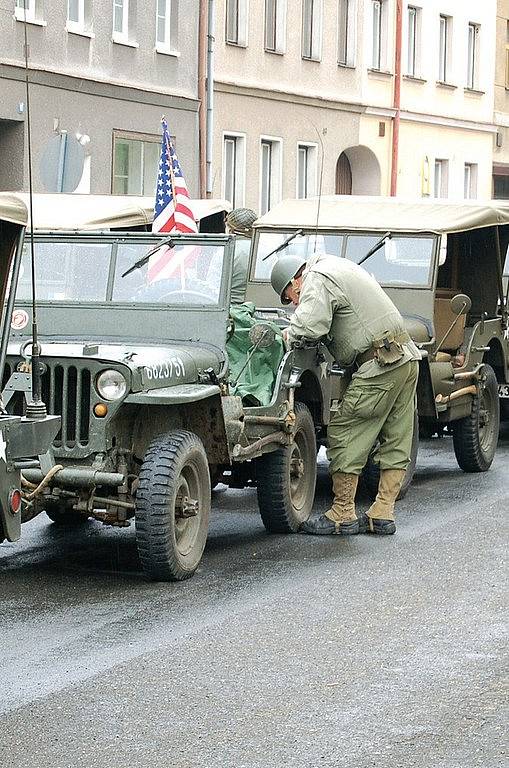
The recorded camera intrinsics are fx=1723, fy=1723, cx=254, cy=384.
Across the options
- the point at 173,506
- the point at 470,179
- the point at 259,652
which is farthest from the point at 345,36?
the point at 259,652

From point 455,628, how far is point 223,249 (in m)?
3.14

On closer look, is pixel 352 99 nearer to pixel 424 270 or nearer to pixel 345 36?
pixel 345 36

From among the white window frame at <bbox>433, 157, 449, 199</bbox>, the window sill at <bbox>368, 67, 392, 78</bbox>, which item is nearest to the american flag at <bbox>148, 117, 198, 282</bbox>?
the window sill at <bbox>368, 67, 392, 78</bbox>

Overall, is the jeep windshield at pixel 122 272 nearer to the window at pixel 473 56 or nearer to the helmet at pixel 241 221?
the helmet at pixel 241 221

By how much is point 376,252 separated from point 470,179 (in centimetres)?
2797

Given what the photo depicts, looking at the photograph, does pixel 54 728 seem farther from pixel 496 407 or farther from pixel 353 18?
pixel 353 18

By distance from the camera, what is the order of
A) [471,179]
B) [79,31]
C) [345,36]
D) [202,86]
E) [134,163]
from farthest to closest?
[471,179] → [345,36] → [202,86] → [134,163] → [79,31]

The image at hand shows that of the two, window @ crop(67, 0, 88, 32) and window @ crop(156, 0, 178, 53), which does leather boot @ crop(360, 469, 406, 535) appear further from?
window @ crop(156, 0, 178, 53)

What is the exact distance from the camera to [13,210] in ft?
22.7

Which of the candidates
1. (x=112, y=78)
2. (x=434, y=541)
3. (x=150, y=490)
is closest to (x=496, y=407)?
(x=434, y=541)

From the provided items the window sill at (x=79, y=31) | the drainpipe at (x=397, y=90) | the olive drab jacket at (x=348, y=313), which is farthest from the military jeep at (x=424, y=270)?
the drainpipe at (x=397, y=90)

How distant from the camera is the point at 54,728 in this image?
588 cm

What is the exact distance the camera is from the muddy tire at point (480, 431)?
13.6m

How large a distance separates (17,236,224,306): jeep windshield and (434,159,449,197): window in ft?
97.6
